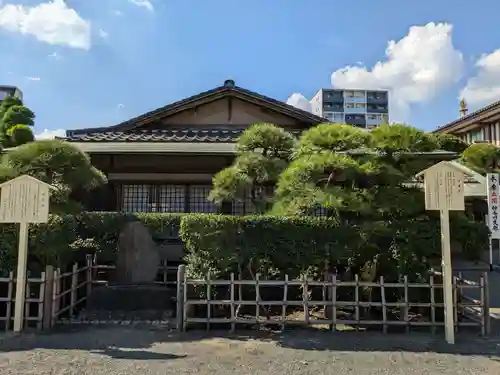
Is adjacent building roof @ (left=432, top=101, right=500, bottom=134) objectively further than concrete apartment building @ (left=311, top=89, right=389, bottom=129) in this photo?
No

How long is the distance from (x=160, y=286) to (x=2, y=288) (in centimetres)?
283

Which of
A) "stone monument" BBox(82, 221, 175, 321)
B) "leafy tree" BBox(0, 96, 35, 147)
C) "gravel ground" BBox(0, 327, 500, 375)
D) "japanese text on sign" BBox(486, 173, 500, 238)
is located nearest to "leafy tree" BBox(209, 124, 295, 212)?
"stone monument" BBox(82, 221, 175, 321)

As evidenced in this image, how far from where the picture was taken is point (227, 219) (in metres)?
7.10

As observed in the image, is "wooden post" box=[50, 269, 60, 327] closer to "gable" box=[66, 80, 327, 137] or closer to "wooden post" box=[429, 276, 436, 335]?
"wooden post" box=[429, 276, 436, 335]

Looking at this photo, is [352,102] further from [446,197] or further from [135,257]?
[446,197]

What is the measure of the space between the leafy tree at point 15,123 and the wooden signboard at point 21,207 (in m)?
6.63

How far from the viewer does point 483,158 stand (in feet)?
56.4

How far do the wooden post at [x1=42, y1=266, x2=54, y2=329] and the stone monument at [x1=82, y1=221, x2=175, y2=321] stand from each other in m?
0.93

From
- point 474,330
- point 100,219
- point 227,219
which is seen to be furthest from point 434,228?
point 100,219

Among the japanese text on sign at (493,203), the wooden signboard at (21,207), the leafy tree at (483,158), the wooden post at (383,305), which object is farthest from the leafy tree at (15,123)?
the leafy tree at (483,158)

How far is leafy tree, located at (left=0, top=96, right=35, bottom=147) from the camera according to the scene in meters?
12.5

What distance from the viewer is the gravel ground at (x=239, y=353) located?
525 cm

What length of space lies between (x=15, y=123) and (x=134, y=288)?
9159 millimetres

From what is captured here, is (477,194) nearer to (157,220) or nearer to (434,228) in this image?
(434,228)
